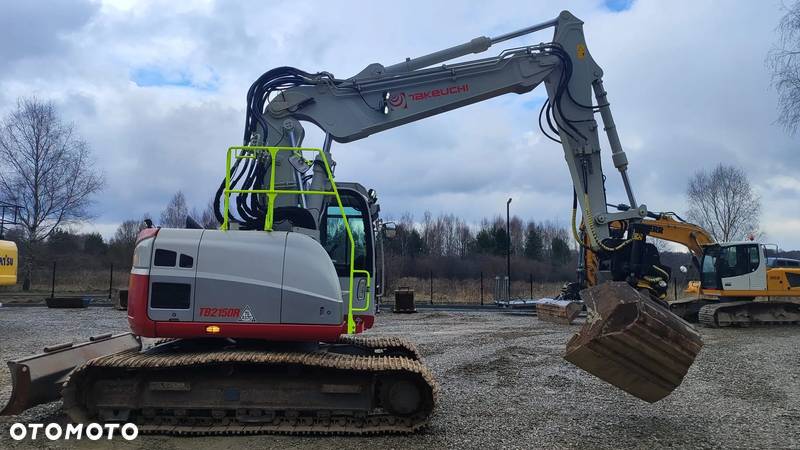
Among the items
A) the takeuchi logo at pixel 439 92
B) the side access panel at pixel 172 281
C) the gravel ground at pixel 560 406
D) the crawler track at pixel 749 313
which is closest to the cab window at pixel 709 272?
the crawler track at pixel 749 313

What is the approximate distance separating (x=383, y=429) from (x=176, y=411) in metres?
2.23

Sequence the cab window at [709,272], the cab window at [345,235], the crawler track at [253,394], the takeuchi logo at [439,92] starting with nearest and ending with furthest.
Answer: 1. the crawler track at [253,394]
2. the cab window at [345,235]
3. the takeuchi logo at [439,92]
4. the cab window at [709,272]

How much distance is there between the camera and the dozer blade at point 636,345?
621 centimetres

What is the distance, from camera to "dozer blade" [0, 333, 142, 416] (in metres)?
6.44

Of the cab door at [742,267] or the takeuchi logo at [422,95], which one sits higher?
the takeuchi logo at [422,95]

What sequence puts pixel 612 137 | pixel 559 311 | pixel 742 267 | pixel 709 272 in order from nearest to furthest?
1. pixel 612 137
2. pixel 742 267
3. pixel 559 311
4. pixel 709 272

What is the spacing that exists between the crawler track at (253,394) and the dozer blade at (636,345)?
5.77 feet

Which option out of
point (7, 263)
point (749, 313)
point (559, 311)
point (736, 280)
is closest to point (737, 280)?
point (736, 280)

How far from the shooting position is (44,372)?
A: 6.78 meters

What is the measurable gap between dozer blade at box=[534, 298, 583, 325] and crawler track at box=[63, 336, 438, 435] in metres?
13.2

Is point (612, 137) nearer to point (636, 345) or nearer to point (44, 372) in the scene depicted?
point (636, 345)

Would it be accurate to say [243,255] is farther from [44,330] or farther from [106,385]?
[44,330]

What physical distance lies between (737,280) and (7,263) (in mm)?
21289

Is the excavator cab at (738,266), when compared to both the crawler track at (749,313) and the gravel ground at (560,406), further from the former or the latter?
the gravel ground at (560,406)
